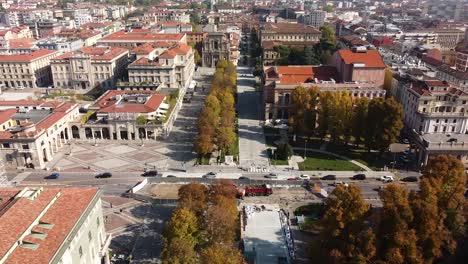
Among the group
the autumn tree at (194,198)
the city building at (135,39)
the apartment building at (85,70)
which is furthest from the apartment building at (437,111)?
the city building at (135,39)

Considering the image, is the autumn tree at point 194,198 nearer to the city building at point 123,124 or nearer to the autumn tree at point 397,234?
the autumn tree at point 397,234

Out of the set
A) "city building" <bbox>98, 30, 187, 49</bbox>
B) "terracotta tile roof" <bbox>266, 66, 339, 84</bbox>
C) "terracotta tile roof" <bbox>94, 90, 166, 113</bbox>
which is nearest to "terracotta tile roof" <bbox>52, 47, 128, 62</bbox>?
"city building" <bbox>98, 30, 187, 49</bbox>

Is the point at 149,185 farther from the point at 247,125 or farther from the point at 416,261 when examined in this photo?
the point at 416,261

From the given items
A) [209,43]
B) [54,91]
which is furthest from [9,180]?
[209,43]

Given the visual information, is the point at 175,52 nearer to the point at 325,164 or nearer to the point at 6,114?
the point at 6,114

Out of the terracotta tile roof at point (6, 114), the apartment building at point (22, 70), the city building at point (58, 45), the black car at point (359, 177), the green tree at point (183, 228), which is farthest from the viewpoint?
the city building at point (58, 45)

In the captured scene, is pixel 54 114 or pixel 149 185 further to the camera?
pixel 54 114

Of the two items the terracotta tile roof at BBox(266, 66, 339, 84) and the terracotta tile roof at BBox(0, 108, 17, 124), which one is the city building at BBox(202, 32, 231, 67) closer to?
the terracotta tile roof at BBox(266, 66, 339, 84)
